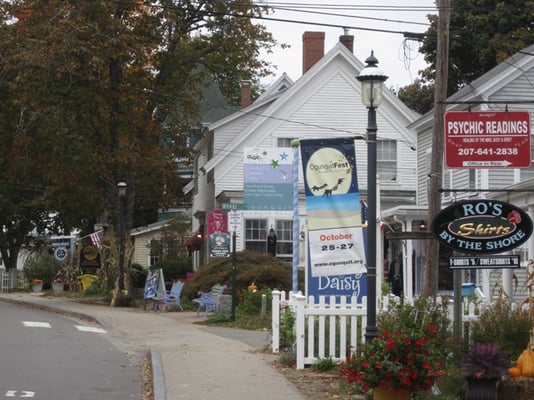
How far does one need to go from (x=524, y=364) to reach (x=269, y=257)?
20.4 m

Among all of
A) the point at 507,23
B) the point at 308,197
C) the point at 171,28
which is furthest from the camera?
the point at 507,23

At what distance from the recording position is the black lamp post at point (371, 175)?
12.2m

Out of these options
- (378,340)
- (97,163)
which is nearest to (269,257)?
(97,163)

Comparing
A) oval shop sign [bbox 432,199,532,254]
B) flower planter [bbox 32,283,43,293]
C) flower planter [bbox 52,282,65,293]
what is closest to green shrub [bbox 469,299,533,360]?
oval shop sign [bbox 432,199,532,254]

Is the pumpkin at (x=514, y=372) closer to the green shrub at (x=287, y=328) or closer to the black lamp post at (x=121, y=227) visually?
the green shrub at (x=287, y=328)

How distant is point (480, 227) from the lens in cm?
1178

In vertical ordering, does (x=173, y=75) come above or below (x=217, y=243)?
above

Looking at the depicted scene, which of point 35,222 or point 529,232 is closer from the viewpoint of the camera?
point 529,232

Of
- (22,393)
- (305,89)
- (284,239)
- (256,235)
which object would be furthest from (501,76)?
(22,393)

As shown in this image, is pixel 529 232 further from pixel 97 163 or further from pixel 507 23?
pixel 507 23

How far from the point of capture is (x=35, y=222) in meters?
55.5

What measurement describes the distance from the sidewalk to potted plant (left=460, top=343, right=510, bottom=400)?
244 cm

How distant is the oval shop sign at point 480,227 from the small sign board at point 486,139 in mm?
905

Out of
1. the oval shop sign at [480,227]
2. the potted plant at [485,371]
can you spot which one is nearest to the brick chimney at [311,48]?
the oval shop sign at [480,227]
